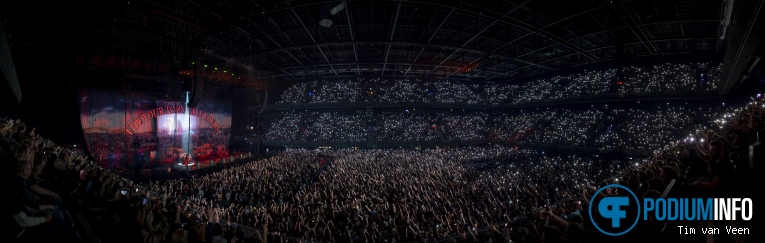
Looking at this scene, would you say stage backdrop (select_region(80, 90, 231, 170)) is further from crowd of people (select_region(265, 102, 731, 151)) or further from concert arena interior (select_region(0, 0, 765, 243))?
crowd of people (select_region(265, 102, 731, 151))

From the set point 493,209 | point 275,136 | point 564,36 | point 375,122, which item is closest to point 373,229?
point 493,209

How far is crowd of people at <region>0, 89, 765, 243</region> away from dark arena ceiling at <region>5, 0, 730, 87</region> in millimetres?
4873

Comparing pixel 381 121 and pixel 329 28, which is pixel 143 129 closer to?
pixel 329 28

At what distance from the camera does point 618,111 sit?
2169cm

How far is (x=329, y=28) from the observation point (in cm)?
1484

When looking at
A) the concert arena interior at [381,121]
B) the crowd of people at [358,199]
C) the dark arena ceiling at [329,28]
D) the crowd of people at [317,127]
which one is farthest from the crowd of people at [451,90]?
the crowd of people at [358,199]

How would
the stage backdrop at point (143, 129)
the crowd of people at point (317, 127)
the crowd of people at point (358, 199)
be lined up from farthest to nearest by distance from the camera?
the crowd of people at point (317, 127)
the stage backdrop at point (143, 129)
the crowd of people at point (358, 199)

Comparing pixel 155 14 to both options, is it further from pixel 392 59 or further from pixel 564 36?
pixel 564 36

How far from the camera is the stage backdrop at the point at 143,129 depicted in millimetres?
16859

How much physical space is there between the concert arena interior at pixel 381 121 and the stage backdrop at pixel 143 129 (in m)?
0.12

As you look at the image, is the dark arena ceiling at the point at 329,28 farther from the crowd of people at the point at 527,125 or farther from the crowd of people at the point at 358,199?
the crowd of people at the point at 358,199

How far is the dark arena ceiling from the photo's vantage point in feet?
34.9

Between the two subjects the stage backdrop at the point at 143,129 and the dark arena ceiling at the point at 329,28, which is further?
the stage backdrop at the point at 143,129

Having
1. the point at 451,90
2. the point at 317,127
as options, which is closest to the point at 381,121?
the point at 317,127
